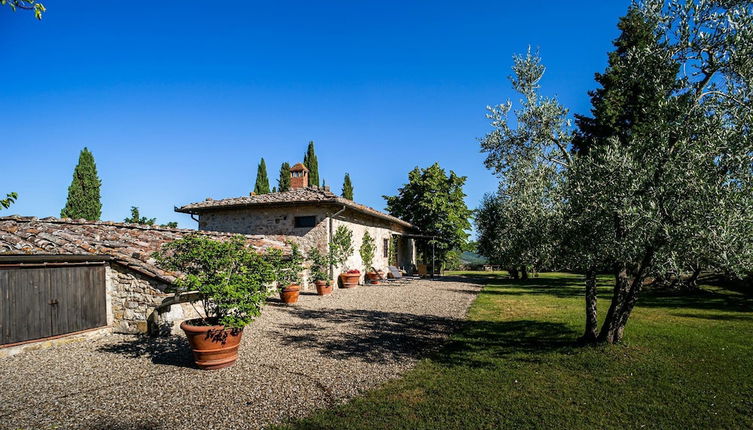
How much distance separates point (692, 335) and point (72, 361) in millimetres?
12319

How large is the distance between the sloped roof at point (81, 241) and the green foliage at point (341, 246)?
264 inches

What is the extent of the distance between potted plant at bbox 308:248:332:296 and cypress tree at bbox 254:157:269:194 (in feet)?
76.7

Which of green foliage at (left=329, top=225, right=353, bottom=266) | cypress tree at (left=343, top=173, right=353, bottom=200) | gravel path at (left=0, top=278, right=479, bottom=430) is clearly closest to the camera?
gravel path at (left=0, top=278, right=479, bottom=430)

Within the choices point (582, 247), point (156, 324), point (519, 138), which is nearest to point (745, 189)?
point (582, 247)

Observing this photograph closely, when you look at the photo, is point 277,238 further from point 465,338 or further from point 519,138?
point 519,138

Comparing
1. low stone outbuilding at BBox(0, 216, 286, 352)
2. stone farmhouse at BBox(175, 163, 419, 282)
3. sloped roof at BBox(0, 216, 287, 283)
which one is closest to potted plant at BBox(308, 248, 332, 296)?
stone farmhouse at BBox(175, 163, 419, 282)

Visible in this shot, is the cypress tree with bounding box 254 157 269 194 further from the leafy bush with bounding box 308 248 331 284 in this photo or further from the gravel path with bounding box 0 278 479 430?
the gravel path with bounding box 0 278 479 430

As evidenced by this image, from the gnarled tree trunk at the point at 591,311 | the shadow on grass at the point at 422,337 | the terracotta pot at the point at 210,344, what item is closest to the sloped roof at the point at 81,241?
the terracotta pot at the point at 210,344

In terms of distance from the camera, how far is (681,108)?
5.06 metres

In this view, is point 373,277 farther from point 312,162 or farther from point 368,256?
point 312,162

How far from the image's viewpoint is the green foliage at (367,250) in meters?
18.9

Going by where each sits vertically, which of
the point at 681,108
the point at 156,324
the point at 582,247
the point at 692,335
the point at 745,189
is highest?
the point at 681,108

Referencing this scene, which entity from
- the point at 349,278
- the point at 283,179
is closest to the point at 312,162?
the point at 283,179

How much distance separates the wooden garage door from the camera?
6.71 metres
